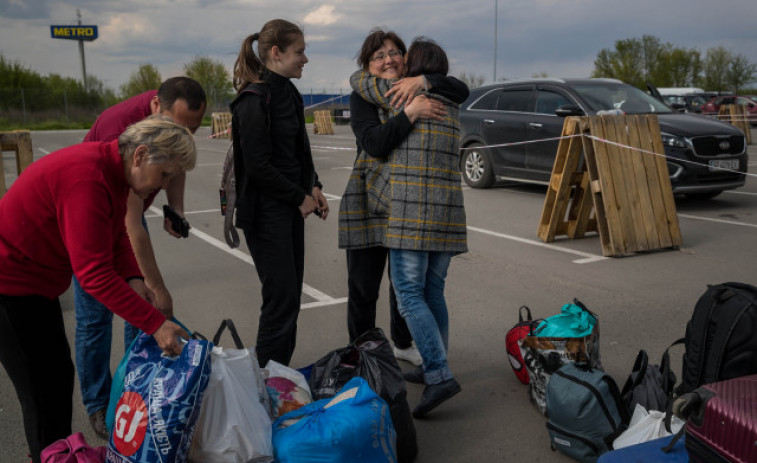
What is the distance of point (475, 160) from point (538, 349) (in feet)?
27.6

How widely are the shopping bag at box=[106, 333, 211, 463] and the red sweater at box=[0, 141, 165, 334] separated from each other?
0.19m

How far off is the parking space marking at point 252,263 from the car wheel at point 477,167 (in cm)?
509

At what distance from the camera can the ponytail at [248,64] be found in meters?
3.33

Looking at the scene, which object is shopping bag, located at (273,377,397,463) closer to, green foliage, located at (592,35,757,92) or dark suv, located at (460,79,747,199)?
dark suv, located at (460,79,747,199)

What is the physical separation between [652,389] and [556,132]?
741 centimetres

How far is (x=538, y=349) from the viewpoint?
352 centimetres

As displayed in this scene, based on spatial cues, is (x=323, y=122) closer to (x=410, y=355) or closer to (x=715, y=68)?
(x=410, y=355)

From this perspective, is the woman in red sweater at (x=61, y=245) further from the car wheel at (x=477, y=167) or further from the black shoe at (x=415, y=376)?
the car wheel at (x=477, y=167)

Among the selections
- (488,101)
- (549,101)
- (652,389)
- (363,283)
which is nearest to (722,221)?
(549,101)

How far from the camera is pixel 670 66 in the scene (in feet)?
182

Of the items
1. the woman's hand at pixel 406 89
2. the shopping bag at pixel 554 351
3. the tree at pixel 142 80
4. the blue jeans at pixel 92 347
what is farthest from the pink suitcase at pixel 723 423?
the tree at pixel 142 80

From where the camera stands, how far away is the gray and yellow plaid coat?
329cm

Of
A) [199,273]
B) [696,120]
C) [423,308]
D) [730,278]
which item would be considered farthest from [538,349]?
[696,120]

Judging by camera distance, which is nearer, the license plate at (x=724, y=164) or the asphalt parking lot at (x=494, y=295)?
the asphalt parking lot at (x=494, y=295)
